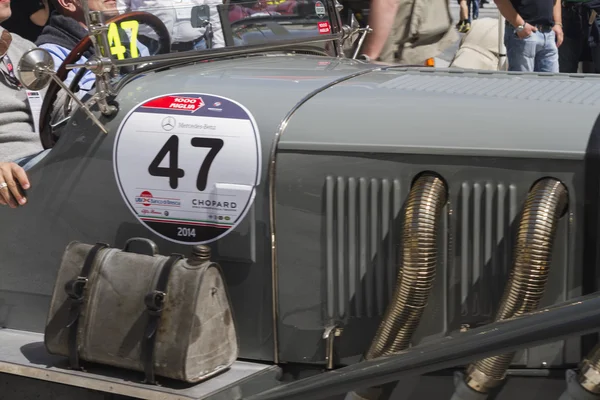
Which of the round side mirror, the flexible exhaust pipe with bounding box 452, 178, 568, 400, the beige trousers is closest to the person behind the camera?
the flexible exhaust pipe with bounding box 452, 178, 568, 400

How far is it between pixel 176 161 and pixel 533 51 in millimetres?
4201

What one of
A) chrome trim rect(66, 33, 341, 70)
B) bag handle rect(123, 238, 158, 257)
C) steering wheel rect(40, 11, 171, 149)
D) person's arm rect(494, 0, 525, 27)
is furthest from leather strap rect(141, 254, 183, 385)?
person's arm rect(494, 0, 525, 27)

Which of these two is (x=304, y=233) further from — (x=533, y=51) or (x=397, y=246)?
(x=533, y=51)

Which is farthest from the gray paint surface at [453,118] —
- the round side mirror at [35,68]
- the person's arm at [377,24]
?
the person's arm at [377,24]

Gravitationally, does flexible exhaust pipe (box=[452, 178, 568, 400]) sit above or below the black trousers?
above

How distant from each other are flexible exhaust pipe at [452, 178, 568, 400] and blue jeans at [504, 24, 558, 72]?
4156mm

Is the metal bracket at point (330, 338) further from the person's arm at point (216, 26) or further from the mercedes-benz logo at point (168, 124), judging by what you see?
the person's arm at point (216, 26)

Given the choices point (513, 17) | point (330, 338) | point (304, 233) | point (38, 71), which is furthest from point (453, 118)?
point (513, 17)

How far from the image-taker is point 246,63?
10.1ft

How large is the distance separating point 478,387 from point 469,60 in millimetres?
4724

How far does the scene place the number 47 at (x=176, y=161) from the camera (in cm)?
258

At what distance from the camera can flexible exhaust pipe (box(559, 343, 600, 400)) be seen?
7.13 ft

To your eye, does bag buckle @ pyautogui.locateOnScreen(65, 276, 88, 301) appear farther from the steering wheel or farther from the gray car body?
the steering wheel

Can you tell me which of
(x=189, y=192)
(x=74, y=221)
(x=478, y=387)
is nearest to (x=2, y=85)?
(x=74, y=221)
